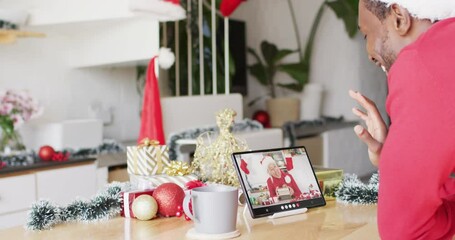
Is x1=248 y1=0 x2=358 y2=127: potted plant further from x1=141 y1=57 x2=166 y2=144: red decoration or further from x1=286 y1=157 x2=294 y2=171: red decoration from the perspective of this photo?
x1=286 y1=157 x2=294 y2=171: red decoration

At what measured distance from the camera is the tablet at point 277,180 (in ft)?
3.63

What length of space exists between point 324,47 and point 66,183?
124 inches

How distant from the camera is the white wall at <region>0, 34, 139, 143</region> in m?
2.75

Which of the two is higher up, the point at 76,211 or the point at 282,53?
the point at 282,53

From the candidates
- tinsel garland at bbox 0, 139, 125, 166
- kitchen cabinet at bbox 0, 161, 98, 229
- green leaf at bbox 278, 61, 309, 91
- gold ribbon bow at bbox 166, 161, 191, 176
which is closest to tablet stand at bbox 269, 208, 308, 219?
gold ribbon bow at bbox 166, 161, 191, 176

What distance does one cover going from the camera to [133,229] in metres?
1.05

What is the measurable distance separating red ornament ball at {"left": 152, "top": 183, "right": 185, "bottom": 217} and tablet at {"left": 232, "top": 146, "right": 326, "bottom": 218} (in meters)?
0.13

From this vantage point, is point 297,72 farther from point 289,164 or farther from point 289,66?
point 289,164

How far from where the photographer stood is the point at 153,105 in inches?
109

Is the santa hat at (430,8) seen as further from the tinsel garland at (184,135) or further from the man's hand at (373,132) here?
the tinsel garland at (184,135)

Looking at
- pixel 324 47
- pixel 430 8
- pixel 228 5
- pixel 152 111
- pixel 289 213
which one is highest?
pixel 228 5

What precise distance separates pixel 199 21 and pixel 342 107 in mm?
1802

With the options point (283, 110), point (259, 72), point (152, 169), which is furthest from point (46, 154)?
point (259, 72)

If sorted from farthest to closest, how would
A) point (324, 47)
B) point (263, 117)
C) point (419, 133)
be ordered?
point (324, 47) → point (263, 117) → point (419, 133)
